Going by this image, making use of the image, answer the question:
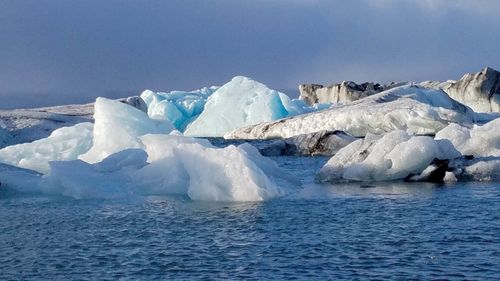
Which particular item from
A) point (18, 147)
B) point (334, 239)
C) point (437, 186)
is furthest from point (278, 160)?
point (334, 239)

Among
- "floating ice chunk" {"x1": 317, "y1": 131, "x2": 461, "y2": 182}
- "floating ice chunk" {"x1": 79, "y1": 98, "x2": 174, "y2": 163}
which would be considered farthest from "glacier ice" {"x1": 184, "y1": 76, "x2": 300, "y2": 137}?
"floating ice chunk" {"x1": 317, "y1": 131, "x2": 461, "y2": 182}

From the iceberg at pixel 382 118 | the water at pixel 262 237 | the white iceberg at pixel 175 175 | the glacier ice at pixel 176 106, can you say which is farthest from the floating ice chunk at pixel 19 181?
the glacier ice at pixel 176 106

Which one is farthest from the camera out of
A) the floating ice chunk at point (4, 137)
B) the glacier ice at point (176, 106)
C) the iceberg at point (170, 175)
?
the glacier ice at point (176, 106)

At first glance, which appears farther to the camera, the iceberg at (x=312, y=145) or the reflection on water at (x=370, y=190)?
the iceberg at (x=312, y=145)

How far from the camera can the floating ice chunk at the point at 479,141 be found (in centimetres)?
2666

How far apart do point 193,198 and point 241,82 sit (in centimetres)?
4927

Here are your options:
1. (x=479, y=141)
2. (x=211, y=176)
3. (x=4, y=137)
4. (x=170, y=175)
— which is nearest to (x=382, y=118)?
(x=4, y=137)

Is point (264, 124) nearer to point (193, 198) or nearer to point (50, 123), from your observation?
point (50, 123)

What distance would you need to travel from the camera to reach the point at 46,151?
32438 mm

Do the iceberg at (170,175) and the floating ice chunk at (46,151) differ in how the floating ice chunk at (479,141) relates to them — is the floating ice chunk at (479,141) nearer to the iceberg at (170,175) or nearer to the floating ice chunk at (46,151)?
the iceberg at (170,175)

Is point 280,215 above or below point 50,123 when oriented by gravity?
below

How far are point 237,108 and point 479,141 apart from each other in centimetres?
4449

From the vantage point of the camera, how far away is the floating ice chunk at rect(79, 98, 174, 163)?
2905cm

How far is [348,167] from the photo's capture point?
25.7m
